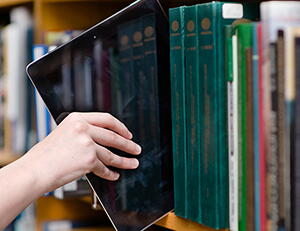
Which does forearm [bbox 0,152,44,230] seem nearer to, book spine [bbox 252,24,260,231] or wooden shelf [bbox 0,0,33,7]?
book spine [bbox 252,24,260,231]

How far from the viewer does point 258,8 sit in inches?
37.3

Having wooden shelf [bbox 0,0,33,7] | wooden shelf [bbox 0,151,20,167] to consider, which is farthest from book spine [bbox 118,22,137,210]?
wooden shelf [bbox 0,151,20,167]

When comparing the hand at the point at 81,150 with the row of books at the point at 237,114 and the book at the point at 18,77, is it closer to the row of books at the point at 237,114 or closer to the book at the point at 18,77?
the row of books at the point at 237,114

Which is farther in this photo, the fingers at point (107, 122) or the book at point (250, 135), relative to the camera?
the fingers at point (107, 122)

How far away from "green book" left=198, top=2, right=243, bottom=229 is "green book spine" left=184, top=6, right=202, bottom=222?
0.6 inches

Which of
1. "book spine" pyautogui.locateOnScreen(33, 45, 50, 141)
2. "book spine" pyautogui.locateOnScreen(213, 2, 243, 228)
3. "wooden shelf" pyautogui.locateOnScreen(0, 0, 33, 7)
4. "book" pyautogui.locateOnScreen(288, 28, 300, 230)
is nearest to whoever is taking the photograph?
"book" pyautogui.locateOnScreen(288, 28, 300, 230)

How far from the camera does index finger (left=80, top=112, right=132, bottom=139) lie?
3.36 ft

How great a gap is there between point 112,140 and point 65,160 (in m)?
0.09

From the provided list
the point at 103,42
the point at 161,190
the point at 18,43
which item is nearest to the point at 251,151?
the point at 161,190

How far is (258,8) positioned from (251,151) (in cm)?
24

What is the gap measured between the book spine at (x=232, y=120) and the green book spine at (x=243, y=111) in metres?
0.01

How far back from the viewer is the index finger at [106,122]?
1.03 m

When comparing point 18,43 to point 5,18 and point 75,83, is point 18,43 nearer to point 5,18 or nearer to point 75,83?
point 5,18

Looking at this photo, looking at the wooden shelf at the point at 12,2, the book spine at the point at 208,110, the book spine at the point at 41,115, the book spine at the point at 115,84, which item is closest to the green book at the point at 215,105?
the book spine at the point at 208,110
